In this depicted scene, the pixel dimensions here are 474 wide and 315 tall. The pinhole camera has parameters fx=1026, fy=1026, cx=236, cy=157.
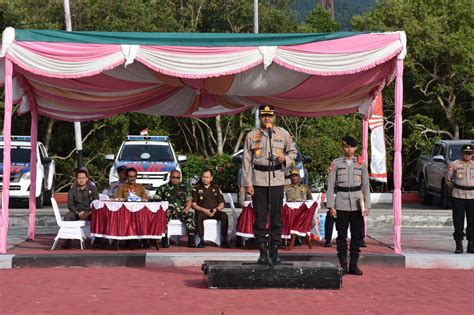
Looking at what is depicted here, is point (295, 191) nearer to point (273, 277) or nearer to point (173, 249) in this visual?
point (173, 249)

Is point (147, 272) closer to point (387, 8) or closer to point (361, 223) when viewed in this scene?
point (361, 223)

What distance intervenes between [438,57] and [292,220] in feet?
72.4

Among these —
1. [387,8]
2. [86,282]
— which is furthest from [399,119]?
[387,8]

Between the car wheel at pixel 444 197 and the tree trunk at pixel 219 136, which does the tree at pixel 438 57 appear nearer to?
the tree trunk at pixel 219 136

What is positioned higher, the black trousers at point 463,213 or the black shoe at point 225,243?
the black trousers at point 463,213

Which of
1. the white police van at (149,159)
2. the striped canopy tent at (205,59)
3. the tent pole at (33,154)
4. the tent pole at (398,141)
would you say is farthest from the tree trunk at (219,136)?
the tent pole at (398,141)

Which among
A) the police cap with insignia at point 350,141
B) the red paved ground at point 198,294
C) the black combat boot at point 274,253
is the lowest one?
the red paved ground at point 198,294

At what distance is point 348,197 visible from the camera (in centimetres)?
1424

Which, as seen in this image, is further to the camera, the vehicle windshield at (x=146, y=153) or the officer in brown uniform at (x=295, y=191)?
the vehicle windshield at (x=146, y=153)

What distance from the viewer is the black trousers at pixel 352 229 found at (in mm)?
14305

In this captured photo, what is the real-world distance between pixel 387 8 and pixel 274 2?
9141 mm

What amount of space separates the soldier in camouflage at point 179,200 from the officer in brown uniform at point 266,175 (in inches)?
160

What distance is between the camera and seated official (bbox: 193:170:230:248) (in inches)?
687

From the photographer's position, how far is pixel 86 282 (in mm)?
13516
